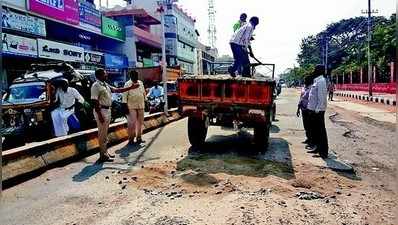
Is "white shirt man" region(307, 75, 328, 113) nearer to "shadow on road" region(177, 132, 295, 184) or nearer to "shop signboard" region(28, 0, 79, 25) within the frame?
"shadow on road" region(177, 132, 295, 184)

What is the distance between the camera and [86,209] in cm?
482

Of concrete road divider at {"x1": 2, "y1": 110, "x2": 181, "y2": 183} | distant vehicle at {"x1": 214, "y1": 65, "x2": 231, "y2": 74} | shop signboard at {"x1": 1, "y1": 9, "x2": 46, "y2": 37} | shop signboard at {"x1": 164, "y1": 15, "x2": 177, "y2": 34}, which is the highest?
shop signboard at {"x1": 164, "y1": 15, "x2": 177, "y2": 34}

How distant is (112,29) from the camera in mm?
37031

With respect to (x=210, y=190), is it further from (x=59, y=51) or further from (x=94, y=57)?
(x=94, y=57)

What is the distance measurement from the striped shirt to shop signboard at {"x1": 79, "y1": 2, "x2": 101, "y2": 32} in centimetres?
2208

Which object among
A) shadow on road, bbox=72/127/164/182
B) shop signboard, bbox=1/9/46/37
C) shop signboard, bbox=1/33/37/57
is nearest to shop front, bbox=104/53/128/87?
shop signboard, bbox=1/9/46/37

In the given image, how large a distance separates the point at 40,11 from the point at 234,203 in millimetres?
22177

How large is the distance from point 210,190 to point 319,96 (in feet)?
11.4

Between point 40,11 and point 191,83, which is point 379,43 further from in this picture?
point 191,83

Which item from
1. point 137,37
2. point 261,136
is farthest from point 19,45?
point 137,37

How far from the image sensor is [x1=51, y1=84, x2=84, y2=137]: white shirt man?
9.73m

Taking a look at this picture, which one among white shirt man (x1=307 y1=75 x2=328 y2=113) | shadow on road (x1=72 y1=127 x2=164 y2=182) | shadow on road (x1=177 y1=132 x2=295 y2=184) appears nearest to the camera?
shadow on road (x1=72 y1=127 x2=164 y2=182)

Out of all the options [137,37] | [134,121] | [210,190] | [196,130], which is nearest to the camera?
[210,190]

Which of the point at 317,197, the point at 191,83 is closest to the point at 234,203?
the point at 317,197
